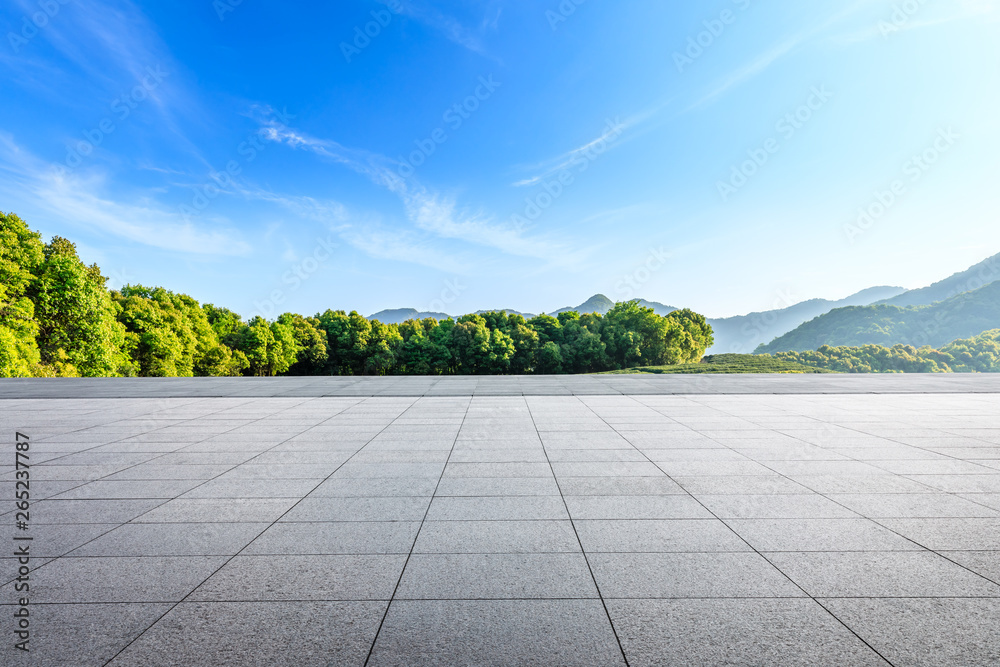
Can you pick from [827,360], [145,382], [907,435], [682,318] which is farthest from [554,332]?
[907,435]

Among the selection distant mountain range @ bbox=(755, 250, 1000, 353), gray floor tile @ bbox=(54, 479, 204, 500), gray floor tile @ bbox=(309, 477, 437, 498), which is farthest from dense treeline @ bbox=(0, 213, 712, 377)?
distant mountain range @ bbox=(755, 250, 1000, 353)

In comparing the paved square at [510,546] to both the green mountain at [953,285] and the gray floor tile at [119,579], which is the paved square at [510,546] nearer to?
the gray floor tile at [119,579]

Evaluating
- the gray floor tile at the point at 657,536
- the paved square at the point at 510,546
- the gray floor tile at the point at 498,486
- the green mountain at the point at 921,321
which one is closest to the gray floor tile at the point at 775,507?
the paved square at the point at 510,546

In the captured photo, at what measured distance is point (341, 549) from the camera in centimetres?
353

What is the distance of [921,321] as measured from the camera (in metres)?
104

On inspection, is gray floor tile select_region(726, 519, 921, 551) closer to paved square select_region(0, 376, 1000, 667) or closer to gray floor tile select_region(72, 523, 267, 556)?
paved square select_region(0, 376, 1000, 667)

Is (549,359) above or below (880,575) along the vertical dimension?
above

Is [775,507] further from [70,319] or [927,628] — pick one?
[70,319]

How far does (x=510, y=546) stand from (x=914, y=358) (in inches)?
3192

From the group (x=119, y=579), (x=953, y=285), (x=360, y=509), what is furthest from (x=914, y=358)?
(x=953, y=285)

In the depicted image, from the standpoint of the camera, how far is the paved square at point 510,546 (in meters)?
2.47

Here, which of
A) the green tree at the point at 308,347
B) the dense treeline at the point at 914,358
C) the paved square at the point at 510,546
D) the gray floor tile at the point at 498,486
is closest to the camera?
the paved square at the point at 510,546

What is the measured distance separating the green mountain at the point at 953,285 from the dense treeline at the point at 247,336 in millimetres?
91275

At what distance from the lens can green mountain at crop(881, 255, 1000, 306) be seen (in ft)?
403
